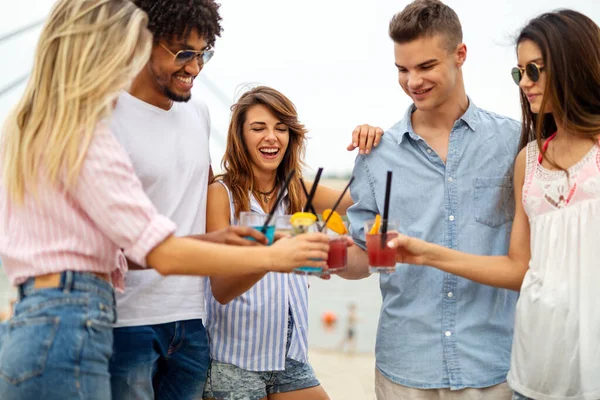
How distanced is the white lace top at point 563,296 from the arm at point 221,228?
102cm

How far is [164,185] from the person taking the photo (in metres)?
2.84

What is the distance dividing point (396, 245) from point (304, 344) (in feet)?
2.92

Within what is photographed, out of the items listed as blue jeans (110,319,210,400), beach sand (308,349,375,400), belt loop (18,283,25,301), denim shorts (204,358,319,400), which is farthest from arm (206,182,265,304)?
beach sand (308,349,375,400)

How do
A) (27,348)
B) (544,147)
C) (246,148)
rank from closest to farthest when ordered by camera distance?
1. (27,348)
2. (544,147)
3. (246,148)

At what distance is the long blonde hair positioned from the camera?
2.10m

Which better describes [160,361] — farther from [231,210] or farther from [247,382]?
[231,210]

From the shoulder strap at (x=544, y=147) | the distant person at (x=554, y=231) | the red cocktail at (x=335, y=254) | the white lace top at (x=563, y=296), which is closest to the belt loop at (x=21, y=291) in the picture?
the red cocktail at (x=335, y=254)

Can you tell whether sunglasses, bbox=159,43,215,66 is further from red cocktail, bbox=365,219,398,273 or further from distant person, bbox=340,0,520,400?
red cocktail, bbox=365,219,398,273

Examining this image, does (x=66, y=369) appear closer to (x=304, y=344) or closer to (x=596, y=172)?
(x=304, y=344)

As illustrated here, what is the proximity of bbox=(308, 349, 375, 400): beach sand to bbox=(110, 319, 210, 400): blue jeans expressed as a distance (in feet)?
27.3

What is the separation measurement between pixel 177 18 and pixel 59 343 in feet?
4.71

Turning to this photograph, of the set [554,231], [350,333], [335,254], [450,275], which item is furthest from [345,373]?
[554,231]

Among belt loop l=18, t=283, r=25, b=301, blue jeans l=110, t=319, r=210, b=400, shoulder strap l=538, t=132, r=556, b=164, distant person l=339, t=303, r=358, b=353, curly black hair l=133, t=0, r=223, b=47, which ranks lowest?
distant person l=339, t=303, r=358, b=353

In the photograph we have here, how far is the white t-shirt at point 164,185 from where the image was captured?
109 inches
